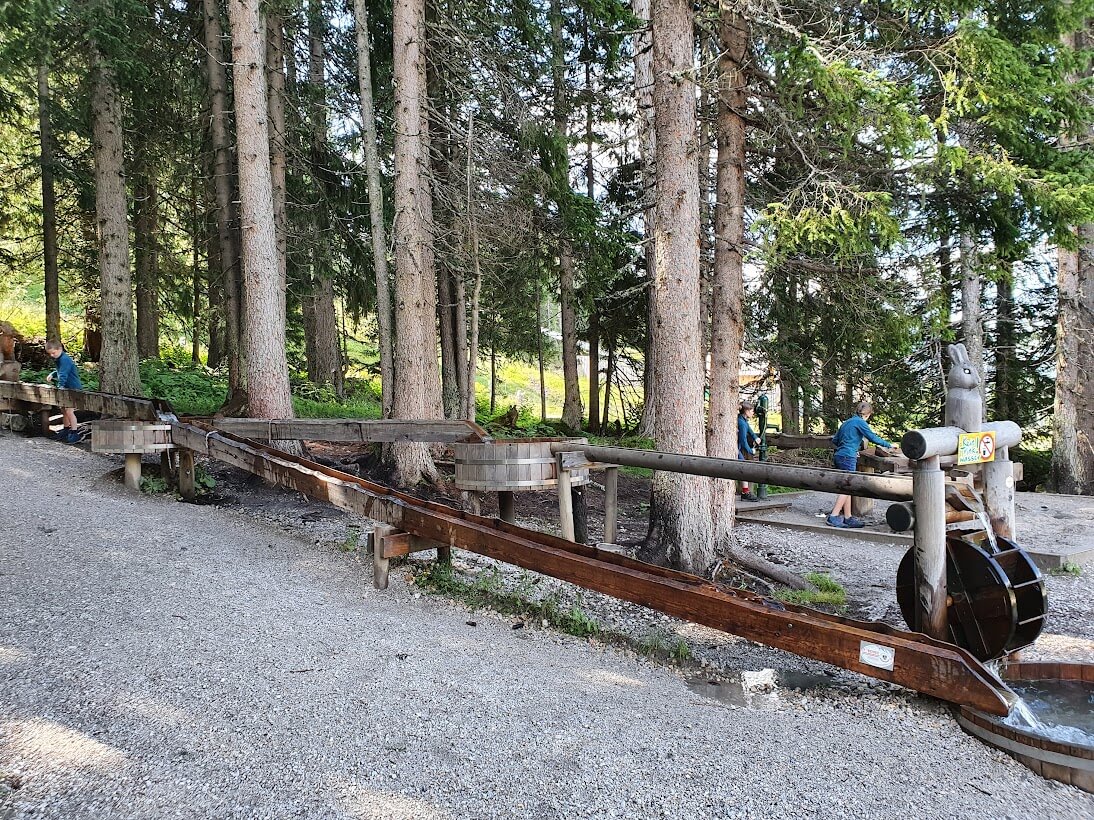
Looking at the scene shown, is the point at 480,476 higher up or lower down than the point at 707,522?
higher up

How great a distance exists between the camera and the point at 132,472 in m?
8.28

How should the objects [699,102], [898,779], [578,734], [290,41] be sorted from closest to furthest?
[898,779] → [578,734] → [699,102] → [290,41]

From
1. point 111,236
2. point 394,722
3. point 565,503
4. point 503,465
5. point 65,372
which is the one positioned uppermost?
point 111,236

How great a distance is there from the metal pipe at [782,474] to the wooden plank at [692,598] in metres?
0.80

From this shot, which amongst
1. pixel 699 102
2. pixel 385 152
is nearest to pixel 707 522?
pixel 699 102

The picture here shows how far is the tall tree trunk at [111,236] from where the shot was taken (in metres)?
11.3

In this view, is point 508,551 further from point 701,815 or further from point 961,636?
point 961,636

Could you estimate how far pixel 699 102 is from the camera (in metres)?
9.66

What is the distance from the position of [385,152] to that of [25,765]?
45.7 ft

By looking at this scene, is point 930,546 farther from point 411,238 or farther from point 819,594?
point 411,238

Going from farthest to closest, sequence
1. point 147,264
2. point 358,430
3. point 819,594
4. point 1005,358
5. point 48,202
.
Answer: point 147,264 < point 1005,358 < point 48,202 < point 358,430 < point 819,594

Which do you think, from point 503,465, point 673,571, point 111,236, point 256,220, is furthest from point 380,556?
point 111,236

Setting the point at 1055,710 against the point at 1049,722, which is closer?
the point at 1049,722

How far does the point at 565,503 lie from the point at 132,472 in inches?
224
